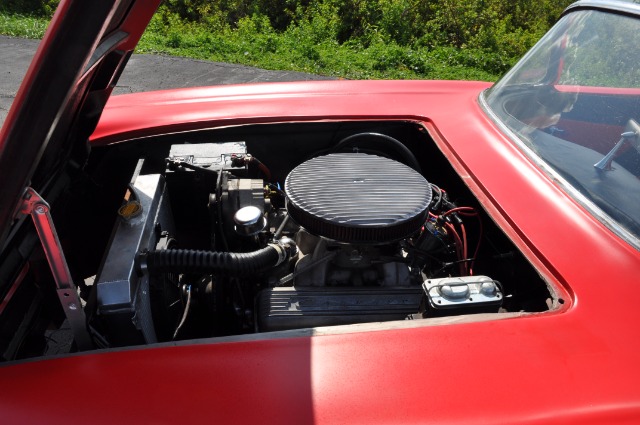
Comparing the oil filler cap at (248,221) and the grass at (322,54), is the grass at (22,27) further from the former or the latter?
the oil filler cap at (248,221)

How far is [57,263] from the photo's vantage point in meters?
1.13

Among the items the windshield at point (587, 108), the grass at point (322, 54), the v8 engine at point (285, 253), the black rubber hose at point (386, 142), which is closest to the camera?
the v8 engine at point (285, 253)

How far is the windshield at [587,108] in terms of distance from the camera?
4.85 feet

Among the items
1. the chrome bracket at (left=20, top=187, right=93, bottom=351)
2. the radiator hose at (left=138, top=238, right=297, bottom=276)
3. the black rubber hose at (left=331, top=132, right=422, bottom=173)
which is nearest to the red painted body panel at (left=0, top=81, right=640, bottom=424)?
the chrome bracket at (left=20, top=187, right=93, bottom=351)

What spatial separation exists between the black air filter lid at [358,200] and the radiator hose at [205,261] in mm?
155

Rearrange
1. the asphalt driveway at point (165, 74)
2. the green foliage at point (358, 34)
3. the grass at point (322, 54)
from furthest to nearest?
the green foliage at point (358, 34) → the grass at point (322, 54) → the asphalt driveway at point (165, 74)

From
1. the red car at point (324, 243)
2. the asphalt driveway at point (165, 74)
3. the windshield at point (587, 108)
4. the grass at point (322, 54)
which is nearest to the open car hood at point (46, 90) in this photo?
the red car at point (324, 243)

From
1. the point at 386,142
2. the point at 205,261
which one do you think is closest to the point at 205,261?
the point at 205,261

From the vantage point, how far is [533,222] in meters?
1.44

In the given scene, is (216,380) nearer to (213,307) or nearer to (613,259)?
(213,307)

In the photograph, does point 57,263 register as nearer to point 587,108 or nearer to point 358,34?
point 587,108

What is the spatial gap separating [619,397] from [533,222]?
1.69 ft

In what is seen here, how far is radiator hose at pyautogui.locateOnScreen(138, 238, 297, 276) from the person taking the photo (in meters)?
1.35

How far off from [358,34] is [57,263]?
7975mm
